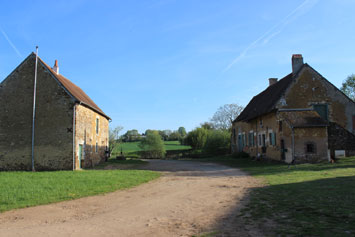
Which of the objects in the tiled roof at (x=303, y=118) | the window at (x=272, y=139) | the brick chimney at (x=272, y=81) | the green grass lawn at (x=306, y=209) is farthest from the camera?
the brick chimney at (x=272, y=81)

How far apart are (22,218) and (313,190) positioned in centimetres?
820

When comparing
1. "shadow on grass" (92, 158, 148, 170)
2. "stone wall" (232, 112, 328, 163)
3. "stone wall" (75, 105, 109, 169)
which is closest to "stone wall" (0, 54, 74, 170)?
"stone wall" (75, 105, 109, 169)

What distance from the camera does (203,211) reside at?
7.02 meters

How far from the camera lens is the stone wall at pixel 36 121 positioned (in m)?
18.8

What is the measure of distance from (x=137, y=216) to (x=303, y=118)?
55.7 ft

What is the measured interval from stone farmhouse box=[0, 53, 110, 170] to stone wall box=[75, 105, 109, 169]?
0.22ft

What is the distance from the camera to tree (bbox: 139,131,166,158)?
4528 cm

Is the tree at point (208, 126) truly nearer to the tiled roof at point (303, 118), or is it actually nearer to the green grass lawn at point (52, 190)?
the tiled roof at point (303, 118)

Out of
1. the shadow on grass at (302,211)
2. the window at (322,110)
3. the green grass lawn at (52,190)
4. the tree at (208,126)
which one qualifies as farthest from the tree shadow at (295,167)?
the tree at (208,126)

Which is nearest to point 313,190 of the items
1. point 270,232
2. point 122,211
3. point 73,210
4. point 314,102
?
Answer: point 270,232

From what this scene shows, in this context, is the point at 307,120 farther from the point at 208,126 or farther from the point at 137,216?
the point at 208,126

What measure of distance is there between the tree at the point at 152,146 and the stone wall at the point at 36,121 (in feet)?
87.8

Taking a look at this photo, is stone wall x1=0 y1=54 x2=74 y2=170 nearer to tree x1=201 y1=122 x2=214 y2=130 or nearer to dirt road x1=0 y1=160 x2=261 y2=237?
dirt road x1=0 y1=160 x2=261 y2=237

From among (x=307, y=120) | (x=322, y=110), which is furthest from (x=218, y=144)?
(x=307, y=120)
